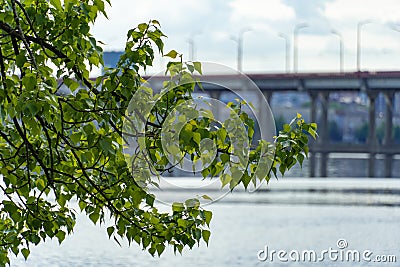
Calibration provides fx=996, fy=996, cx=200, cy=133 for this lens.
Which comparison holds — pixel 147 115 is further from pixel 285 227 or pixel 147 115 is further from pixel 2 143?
pixel 285 227

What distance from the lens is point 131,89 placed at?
5.58m

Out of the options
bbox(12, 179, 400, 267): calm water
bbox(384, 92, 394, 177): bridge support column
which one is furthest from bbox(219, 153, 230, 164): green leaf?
bbox(384, 92, 394, 177): bridge support column

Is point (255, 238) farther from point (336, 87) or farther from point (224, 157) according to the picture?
point (336, 87)

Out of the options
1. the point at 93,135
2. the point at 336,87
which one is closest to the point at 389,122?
the point at 336,87

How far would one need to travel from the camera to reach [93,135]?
18.0ft

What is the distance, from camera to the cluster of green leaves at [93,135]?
5.49 meters

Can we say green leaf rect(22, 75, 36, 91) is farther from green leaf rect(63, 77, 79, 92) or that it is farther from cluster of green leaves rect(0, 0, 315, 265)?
green leaf rect(63, 77, 79, 92)

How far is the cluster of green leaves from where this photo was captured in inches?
216

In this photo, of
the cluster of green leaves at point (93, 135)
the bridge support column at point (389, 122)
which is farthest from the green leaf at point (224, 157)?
the bridge support column at point (389, 122)

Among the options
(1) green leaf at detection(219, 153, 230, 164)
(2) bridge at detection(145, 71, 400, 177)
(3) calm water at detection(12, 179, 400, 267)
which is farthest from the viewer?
(2) bridge at detection(145, 71, 400, 177)

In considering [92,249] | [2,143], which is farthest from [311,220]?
[2,143]

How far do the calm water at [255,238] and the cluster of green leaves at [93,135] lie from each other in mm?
12992

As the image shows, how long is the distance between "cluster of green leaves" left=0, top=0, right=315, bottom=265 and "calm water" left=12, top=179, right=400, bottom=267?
13.0 meters

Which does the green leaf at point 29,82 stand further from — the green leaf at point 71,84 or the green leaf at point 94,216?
the green leaf at point 94,216
